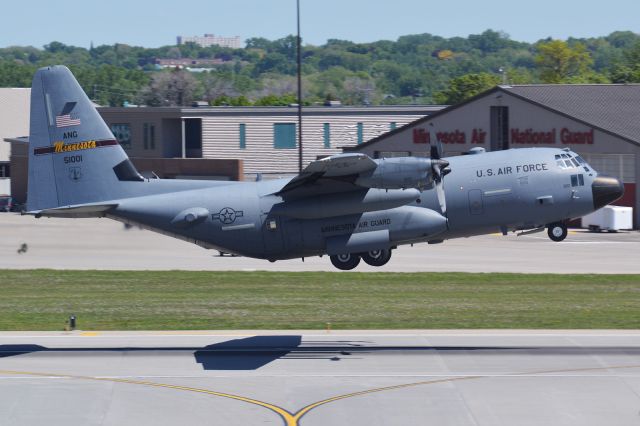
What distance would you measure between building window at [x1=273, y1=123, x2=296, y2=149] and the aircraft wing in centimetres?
7658

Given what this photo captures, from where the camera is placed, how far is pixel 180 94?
18488cm

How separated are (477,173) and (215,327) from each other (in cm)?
1684

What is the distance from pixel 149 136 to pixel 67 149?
75262mm

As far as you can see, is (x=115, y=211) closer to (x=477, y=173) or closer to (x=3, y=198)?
A: (x=477, y=173)

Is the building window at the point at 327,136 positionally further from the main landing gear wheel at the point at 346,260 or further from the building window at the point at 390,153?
the main landing gear wheel at the point at 346,260

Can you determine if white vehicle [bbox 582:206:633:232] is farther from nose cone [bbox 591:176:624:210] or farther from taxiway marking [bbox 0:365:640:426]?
nose cone [bbox 591:176:624:210]

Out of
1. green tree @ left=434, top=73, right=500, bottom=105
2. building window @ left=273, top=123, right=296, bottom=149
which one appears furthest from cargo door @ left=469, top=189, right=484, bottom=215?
green tree @ left=434, top=73, right=500, bottom=105

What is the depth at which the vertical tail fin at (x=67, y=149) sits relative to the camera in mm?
38156

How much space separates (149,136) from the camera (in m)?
113

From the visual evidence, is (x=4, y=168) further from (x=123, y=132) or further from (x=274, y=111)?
(x=274, y=111)

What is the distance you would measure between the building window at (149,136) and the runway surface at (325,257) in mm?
27897

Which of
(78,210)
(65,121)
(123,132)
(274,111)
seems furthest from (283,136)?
(78,210)

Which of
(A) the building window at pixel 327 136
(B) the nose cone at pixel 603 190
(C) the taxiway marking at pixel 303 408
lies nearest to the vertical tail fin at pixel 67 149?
(C) the taxiway marking at pixel 303 408

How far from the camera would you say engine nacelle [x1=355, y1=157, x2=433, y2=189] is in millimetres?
34094
